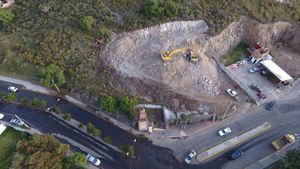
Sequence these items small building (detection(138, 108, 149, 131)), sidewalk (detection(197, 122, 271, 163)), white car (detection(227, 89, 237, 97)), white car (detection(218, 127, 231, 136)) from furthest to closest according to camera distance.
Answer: white car (detection(227, 89, 237, 97)) < white car (detection(218, 127, 231, 136)) < small building (detection(138, 108, 149, 131)) < sidewalk (detection(197, 122, 271, 163))

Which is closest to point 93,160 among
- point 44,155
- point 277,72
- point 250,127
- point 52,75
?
point 44,155

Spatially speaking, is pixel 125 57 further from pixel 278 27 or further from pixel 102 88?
pixel 278 27

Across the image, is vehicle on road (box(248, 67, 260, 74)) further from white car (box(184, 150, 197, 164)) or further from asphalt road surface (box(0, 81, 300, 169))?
white car (box(184, 150, 197, 164))

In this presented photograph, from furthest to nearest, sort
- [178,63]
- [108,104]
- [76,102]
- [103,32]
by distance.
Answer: [103,32]
[178,63]
[76,102]
[108,104]


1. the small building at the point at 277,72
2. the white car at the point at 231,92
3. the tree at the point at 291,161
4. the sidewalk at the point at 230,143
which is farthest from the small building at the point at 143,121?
the small building at the point at 277,72

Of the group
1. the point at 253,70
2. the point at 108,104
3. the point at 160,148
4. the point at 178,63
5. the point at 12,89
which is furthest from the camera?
the point at 253,70

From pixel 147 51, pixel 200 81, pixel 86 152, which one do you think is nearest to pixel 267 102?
pixel 200 81

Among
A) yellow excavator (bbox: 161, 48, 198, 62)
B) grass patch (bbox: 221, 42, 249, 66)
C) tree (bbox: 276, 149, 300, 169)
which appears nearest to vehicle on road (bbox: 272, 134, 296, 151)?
tree (bbox: 276, 149, 300, 169)

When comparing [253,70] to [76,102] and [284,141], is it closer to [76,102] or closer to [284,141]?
[284,141]
